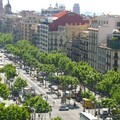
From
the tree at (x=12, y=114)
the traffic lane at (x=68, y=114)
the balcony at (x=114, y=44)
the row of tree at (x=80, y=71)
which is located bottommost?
the traffic lane at (x=68, y=114)

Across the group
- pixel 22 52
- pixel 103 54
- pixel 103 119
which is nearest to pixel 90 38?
pixel 103 54

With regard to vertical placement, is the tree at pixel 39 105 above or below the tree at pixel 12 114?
below

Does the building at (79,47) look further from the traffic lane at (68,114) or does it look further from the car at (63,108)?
the traffic lane at (68,114)

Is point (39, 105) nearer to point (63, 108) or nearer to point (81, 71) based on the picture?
point (63, 108)

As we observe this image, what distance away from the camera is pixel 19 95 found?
11638 cm

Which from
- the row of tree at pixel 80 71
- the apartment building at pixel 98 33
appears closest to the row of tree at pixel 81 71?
the row of tree at pixel 80 71

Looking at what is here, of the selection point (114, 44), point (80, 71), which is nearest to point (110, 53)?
point (114, 44)

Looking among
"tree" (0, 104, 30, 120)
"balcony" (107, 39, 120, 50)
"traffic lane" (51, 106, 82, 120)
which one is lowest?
"traffic lane" (51, 106, 82, 120)

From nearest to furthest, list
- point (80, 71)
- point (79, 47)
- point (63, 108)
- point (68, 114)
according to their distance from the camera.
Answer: point (68, 114) < point (63, 108) < point (80, 71) < point (79, 47)

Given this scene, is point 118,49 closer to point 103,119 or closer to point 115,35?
point 115,35

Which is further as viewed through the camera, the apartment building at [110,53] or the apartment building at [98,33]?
the apartment building at [98,33]

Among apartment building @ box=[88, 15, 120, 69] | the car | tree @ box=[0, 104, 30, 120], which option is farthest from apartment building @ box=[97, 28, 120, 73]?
tree @ box=[0, 104, 30, 120]

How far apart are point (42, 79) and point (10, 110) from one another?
7580 centimetres

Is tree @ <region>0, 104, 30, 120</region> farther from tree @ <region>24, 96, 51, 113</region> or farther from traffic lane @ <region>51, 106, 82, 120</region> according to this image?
traffic lane @ <region>51, 106, 82, 120</region>
